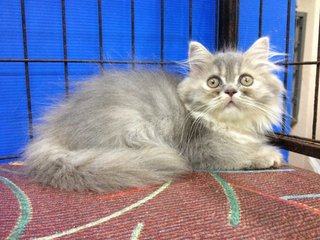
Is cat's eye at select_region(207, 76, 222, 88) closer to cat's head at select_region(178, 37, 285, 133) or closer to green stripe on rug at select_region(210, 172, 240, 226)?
cat's head at select_region(178, 37, 285, 133)

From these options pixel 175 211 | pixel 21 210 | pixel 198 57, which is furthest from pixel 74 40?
pixel 175 211

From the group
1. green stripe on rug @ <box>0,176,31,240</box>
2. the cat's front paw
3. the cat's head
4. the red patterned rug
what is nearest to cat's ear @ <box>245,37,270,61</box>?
the cat's head

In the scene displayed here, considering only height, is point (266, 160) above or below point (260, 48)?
below

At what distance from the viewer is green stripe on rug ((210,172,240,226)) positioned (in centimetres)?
75

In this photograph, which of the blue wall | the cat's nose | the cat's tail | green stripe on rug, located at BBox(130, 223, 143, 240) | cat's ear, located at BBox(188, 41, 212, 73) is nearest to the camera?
green stripe on rug, located at BBox(130, 223, 143, 240)

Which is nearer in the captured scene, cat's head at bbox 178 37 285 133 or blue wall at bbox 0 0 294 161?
cat's head at bbox 178 37 285 133

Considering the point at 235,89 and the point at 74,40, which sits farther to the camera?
the point at 74,40

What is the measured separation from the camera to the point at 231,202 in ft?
2.82

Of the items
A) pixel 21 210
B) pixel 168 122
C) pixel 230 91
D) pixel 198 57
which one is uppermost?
pixel 198 57

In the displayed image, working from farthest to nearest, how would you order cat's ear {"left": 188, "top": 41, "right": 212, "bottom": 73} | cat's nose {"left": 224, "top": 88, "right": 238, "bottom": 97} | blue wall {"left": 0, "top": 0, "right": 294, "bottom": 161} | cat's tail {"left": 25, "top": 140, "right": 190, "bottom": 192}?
blue wall {"left": 0, "top": 0, "right": 294, "bottom": 161}, cat's ear {"left": 188, "top": 41, "right": 212, "bottom": 73}, cat's nose {"left": 224, "top": 88, "right": 238, "bottom": 97}, cat's tail {"left": 25, "top": 140, "right": 190, "bottom": 192}

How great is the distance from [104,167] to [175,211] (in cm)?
30

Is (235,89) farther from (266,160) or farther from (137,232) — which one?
(137,232)

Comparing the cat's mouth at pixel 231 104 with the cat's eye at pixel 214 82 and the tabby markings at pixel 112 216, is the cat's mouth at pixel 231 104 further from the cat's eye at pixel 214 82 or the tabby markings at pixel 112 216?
the tabby markings at pixel 112 216

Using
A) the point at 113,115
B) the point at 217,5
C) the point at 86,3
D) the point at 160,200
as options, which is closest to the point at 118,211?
the point at 160,200
